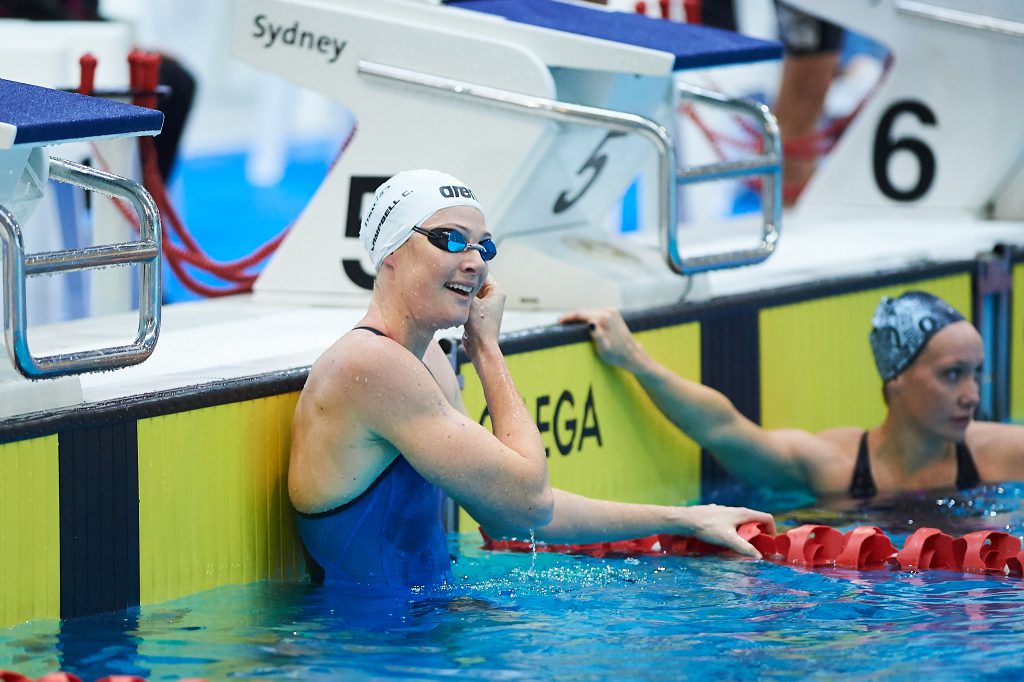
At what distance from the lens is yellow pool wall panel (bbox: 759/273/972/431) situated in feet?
17.1

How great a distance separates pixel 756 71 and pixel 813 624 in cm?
676

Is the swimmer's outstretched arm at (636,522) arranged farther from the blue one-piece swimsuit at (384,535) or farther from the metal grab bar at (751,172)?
the metal grab bar at (751,172)

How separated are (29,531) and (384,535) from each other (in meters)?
0.66

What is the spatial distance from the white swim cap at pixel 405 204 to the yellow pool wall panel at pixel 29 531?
27.5 inches

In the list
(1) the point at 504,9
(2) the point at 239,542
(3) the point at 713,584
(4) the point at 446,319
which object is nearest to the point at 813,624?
(3) the point at 713,584

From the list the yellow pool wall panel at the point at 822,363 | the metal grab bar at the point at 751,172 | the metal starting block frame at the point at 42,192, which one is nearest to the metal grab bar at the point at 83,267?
the metal starting block frame at the point at 42,192

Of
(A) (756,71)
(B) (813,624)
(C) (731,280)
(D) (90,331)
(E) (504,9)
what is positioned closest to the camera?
(B) (813,624)

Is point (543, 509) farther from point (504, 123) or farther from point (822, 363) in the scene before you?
point (822, 363)

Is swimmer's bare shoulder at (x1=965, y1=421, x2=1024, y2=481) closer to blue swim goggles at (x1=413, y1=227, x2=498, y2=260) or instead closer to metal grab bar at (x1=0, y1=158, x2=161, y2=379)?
blue swim goggles at (x1=413, y1=227, x2=498, y2=260)

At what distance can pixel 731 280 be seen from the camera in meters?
5.37

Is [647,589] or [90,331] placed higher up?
[90,331]

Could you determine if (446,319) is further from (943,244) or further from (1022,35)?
(1022,35)

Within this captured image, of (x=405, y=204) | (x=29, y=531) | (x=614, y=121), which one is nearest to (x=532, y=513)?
(x=405, y=204)

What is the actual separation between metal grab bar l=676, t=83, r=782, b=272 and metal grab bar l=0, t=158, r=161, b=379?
164 cm
